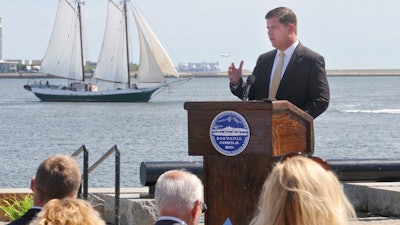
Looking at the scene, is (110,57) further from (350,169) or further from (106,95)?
(350,169)

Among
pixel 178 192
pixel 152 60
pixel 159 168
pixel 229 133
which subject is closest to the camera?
pixel 178 192

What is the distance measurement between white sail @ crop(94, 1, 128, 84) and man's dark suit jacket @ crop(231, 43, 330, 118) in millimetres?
89230

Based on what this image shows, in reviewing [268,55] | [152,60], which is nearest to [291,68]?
[268,55]

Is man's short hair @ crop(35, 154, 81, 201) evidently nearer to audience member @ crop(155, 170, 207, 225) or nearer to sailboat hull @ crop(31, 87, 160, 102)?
audience member @ crop(155, 170, 207, 225)

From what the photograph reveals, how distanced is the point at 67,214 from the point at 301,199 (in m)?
0.93

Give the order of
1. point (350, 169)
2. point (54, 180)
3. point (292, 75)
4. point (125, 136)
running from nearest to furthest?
point (54, 180) → point (292, 75) → point (350, 169) → point (125, 136)

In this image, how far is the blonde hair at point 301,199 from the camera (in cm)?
365

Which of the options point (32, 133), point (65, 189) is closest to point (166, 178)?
point (65, 189)

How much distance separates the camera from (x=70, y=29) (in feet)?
323

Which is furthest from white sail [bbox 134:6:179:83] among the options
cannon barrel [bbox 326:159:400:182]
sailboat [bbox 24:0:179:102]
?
cannon barrel [bbox 326:159:400:182]

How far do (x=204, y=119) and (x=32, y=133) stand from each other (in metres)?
53.1

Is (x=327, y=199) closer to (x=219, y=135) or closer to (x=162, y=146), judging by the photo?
(x=219, y=135)

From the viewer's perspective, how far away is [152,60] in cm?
9350

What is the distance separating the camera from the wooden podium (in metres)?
5.73
